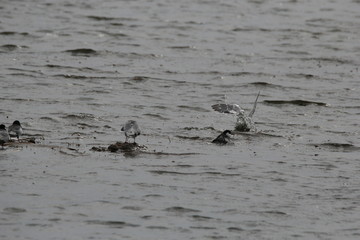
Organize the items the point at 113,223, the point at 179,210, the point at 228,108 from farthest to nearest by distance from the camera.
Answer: the point at 228,108, the point at 179,210, the point at 113,223

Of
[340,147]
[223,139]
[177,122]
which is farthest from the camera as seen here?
[177,122]

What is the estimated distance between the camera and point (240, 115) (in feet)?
41.2

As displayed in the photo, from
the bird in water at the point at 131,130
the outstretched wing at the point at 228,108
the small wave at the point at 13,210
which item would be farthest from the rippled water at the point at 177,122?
the bird in water at the point at 131,130

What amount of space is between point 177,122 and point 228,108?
2.88 feet

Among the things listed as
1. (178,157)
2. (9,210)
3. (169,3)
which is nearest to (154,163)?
(178,157)

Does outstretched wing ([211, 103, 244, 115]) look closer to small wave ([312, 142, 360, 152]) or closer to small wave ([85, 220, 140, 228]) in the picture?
small wave ([312, 142, 360, 152])

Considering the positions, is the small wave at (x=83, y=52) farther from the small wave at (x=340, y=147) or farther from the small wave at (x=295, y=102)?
the small wave at (x=340, y=147)

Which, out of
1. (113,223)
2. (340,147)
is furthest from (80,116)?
(113,223)

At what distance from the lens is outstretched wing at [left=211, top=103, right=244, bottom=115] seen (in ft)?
42.9

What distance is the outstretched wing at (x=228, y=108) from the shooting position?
13.1 meters

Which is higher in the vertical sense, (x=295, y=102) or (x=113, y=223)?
(x=295, y=102)

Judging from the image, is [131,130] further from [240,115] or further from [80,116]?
[240,115]

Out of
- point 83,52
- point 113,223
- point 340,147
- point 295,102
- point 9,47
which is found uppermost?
point 9,47

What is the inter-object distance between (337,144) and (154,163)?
2.41 m
